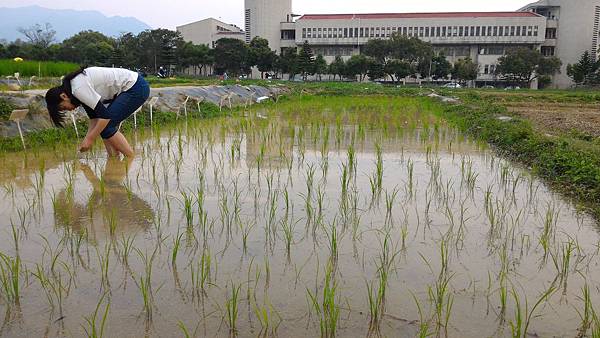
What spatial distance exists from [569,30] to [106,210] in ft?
177

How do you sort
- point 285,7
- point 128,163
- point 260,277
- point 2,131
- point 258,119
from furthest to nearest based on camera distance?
point 285,7, point 258,119, point 2,131, point 128,163, point 260,277

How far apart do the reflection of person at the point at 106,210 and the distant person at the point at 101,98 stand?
2.10 feet

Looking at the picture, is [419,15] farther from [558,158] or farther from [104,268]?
[104,268]

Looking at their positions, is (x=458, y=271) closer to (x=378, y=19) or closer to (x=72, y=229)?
(x=72, y=229)

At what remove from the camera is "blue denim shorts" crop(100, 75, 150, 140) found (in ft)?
14.6

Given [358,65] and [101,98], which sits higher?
[358,65]

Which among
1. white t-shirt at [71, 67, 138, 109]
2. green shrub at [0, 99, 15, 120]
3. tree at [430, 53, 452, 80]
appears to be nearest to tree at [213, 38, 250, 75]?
tree at [430, 53, 452, 80]

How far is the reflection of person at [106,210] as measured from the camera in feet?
9.59

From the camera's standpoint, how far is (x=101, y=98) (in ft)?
14.6

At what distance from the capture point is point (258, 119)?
9461 millimetres

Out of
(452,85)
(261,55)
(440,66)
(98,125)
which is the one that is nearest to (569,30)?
(452,85)

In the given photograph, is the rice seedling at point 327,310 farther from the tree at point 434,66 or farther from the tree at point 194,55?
the tree at point 194,55

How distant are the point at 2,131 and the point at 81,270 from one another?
14.1 feet

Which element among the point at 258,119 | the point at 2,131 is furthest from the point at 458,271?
the point at 258,119
